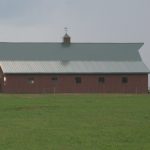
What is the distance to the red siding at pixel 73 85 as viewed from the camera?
76.9 metres

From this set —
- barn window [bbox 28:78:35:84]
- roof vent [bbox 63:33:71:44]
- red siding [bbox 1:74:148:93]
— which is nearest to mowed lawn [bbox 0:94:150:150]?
red siding [bbox 1:74:148:93]

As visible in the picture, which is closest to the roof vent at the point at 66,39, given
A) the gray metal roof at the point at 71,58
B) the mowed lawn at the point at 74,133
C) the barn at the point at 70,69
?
the gray metal roof at the point at 71,58

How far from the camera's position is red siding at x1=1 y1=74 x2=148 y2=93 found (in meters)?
76.9

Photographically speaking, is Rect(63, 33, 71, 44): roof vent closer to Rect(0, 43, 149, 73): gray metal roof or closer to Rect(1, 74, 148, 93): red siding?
Rect(0, 43, 149, 73): gray metal roof

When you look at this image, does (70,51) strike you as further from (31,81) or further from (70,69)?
(31,81)

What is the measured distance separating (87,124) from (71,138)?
5147 millimetres

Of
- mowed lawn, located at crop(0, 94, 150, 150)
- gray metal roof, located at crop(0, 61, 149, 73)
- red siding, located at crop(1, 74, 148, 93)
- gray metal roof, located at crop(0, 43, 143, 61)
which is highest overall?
gray metal roof, located at crop(0, 43, 143, 61)

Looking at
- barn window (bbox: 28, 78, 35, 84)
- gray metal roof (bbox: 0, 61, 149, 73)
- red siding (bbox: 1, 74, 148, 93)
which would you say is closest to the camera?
red siding (bbox: 1, 74, 148, 93)

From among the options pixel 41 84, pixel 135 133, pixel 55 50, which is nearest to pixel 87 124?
pixel 135 133

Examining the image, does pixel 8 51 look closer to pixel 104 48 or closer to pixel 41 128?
pixel 104 48

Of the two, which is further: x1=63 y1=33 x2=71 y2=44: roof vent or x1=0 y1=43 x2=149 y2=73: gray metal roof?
x1=63 y1=33 x2=71 y2=44: roof vent

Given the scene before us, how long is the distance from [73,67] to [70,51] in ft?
12.5

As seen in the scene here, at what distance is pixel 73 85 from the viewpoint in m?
78.1

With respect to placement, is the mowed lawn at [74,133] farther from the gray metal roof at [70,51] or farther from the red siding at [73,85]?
the gray metal roof at [70,51]
